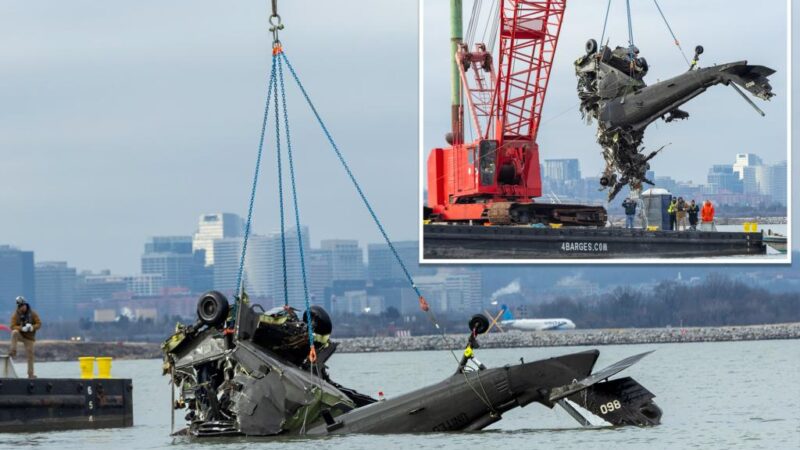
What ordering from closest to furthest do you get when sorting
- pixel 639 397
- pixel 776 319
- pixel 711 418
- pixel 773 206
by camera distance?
1. pixel 639 397
2. pixel 711 418
3. pixel 773 206
4. pixel 776 319

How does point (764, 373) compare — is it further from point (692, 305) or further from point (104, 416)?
point (692, 305)

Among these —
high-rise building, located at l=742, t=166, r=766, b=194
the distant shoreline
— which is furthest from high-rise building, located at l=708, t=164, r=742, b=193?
the distant shoreline

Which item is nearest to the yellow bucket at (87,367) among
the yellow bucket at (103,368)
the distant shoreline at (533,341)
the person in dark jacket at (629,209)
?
the yellow bucket at (103,368)

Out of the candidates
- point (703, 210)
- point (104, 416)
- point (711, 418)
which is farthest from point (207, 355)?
point (703, 210)

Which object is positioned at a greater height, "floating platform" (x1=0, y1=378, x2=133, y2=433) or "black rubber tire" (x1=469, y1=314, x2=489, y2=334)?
"black rubber tire" (x1=469, y1=314, x2=489, y2=334)

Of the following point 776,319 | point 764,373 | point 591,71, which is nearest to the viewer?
point 591,71

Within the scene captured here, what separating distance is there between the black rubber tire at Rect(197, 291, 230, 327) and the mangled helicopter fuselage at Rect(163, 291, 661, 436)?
2 centimetres

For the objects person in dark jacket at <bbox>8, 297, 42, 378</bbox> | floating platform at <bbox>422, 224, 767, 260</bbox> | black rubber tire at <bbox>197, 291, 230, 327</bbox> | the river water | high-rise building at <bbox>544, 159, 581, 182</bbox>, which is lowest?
the river water

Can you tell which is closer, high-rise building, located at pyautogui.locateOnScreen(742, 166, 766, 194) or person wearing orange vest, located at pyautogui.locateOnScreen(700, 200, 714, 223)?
person wearing orange vest, located at pyautogui.locateOnScreen(700, 200, 714, 223)

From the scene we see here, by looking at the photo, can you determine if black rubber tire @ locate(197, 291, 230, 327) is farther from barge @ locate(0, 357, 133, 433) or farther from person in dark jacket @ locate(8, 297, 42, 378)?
person in dark jacket @ locate(8, 297, 42, 378)

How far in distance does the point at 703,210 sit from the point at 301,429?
36.8 metres

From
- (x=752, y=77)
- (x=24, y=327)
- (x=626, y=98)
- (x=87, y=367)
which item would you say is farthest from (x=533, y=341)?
(x=24, y=327)

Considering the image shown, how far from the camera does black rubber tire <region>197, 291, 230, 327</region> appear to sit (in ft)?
131

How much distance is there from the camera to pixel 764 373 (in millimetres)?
72000
